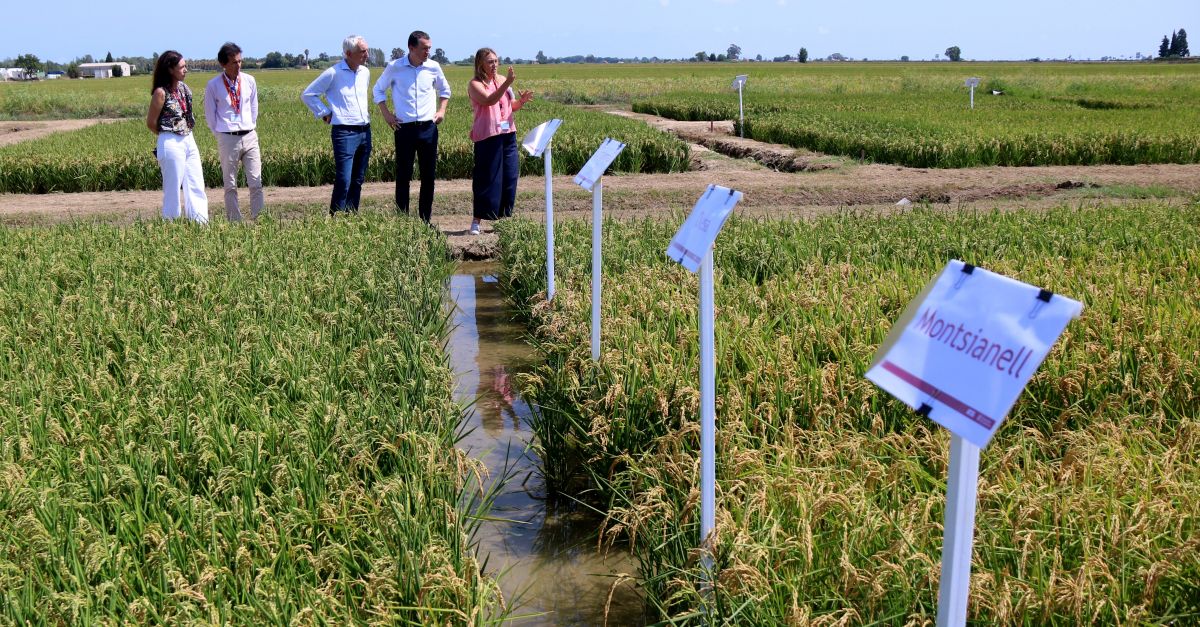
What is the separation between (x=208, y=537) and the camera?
297 centimetres

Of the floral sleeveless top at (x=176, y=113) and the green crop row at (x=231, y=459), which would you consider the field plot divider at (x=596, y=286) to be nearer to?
the green crop row at (x=231, y=459)

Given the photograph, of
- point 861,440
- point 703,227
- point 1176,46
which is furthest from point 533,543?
point 1176,46

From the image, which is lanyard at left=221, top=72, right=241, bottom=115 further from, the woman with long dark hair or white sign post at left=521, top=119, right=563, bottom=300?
white sign post at left=521, top=119, right=563, bottom=300

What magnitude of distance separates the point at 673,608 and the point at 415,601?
0.87m

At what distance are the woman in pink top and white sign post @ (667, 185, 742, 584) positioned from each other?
236 inches

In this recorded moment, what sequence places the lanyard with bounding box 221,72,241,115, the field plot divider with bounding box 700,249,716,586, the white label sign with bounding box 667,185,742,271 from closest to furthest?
the field plot divider with bounding box 700,249,716,586 < the white label sign with bounding box 667,185,742,271 < the lanyard with bounding box 221,72,241,115

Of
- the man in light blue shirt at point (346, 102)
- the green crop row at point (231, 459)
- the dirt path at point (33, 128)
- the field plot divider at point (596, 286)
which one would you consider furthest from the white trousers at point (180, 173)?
the dirt path at point (33, 128)

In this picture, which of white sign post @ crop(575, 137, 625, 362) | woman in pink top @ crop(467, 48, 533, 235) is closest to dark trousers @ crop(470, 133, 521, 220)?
woman in pink top @ crop(467, 48, 533, 235)

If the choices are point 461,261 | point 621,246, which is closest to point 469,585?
point 621,246

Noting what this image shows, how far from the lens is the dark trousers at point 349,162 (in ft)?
31.8

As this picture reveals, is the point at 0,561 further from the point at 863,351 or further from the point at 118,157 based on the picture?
the point at 118,157

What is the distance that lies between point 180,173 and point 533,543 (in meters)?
6.34

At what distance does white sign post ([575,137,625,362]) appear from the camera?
16.2 ft

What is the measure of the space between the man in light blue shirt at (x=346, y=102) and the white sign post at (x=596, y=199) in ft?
14.7
